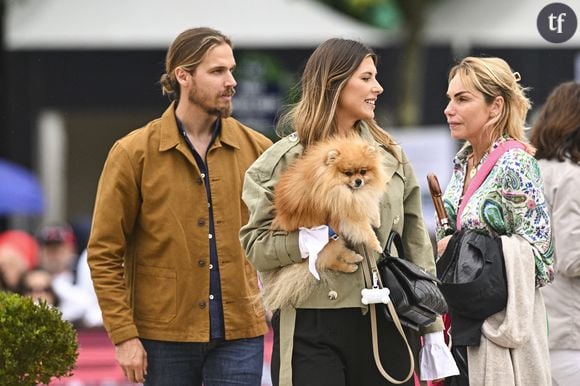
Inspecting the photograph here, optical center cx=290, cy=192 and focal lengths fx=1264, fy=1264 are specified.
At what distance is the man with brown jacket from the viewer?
5723 mm

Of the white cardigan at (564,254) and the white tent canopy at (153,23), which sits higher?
the white tent canopy at (153,23)

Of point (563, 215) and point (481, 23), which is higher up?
point (481, 23)

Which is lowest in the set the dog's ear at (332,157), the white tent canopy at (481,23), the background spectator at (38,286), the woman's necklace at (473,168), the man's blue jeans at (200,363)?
the background spectator at (38,286)

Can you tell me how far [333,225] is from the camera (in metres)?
4.96

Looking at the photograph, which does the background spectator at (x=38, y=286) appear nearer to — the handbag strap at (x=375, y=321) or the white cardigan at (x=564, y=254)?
the white cardigan at (x=564, y=254)

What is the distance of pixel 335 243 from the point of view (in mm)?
4969

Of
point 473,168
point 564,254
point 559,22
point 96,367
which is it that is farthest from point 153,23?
point 473,168

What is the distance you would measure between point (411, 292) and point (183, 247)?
4.12 ft

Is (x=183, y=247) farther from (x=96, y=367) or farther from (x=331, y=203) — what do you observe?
(x=96, y=367)

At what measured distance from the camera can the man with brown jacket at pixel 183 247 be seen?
5723mm

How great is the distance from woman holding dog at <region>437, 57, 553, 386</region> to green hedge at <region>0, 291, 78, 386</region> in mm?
1770

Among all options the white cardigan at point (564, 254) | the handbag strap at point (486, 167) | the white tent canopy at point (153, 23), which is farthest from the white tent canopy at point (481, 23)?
the handbag strap at point (486, 167)

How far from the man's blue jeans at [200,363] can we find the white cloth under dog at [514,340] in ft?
3.42

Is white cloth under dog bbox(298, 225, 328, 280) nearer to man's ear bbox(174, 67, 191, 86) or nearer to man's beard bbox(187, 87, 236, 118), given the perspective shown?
man's beard bbox(187, 87, 236, 118)
